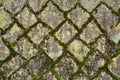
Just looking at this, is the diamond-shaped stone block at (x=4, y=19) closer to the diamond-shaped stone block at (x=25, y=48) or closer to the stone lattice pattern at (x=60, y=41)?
the stone lattice pattern at (x=60, y=41)

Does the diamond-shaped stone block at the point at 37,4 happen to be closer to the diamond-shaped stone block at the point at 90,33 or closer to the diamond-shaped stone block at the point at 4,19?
the diamond-shaped stone block at the point at 4,19

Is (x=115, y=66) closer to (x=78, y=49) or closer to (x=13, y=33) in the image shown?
(x=78, y=49)

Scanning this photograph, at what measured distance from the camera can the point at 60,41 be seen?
166 centimetres

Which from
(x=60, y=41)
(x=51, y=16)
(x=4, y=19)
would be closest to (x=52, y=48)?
(x=60, y=41)

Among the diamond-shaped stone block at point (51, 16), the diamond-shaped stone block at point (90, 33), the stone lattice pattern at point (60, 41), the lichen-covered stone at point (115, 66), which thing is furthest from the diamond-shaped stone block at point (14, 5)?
the lichen-covered stone at point (115, 66)

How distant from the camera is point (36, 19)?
5.55 ft


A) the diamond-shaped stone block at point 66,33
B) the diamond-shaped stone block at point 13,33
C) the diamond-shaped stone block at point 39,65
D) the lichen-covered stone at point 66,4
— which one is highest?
the lichen-covered stone at point 66,4

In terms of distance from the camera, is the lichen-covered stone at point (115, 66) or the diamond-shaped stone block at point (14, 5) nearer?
the lichen-covered stone at point (115, 66)

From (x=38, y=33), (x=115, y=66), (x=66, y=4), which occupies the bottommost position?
(x=115, y=66)

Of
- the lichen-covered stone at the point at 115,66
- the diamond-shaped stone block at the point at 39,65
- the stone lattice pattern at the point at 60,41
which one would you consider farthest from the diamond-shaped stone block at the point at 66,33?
the lichen-covered stone at the point at 115,66

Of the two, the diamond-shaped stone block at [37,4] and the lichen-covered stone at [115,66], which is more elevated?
the diamond-shaped stone block at [37,4]

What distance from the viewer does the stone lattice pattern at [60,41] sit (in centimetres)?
163

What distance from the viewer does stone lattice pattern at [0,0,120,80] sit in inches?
64.2

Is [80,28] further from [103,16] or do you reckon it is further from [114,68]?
[114,68]
